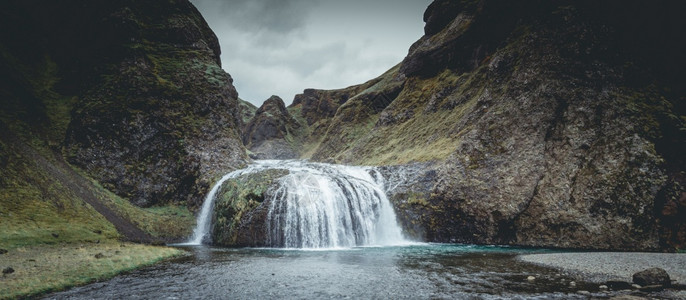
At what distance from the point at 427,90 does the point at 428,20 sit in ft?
67.6

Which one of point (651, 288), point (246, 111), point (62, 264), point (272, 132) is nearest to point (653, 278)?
point (651, 288)

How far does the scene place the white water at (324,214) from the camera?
20.4 metres

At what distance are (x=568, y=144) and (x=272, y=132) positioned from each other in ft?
269

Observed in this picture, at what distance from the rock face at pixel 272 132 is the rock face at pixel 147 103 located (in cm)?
4641

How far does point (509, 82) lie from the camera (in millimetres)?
28484

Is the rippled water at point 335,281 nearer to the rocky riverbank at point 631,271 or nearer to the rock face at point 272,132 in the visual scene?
the rocky riverbank at point 631,271

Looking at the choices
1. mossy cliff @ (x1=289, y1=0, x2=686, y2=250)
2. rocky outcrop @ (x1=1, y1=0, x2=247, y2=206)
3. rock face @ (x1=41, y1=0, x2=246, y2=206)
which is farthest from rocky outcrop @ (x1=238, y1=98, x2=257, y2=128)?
mossy cliff @ (x1=289, y1=0, x2=686, y2=250)

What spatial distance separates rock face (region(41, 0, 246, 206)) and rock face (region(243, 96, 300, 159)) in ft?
152

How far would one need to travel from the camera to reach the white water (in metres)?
20.4

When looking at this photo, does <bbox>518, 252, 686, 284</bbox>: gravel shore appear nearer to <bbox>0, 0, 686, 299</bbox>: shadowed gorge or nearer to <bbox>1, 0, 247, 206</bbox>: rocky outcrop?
<bbox>0, 0, 686, 299</bbox>: shadowed gorge

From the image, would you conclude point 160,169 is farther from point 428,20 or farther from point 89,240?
point 428,20

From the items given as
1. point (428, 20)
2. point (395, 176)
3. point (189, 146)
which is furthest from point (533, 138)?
point (428, 20)

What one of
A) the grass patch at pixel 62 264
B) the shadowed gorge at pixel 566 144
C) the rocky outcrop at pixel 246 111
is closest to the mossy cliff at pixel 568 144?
the shadowed gorge at pixel 566 144

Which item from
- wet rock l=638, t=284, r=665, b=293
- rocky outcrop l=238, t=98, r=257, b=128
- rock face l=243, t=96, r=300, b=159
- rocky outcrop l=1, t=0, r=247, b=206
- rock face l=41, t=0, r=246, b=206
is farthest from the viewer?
rocky outcrop l=238, t=98, r=257, b=128
